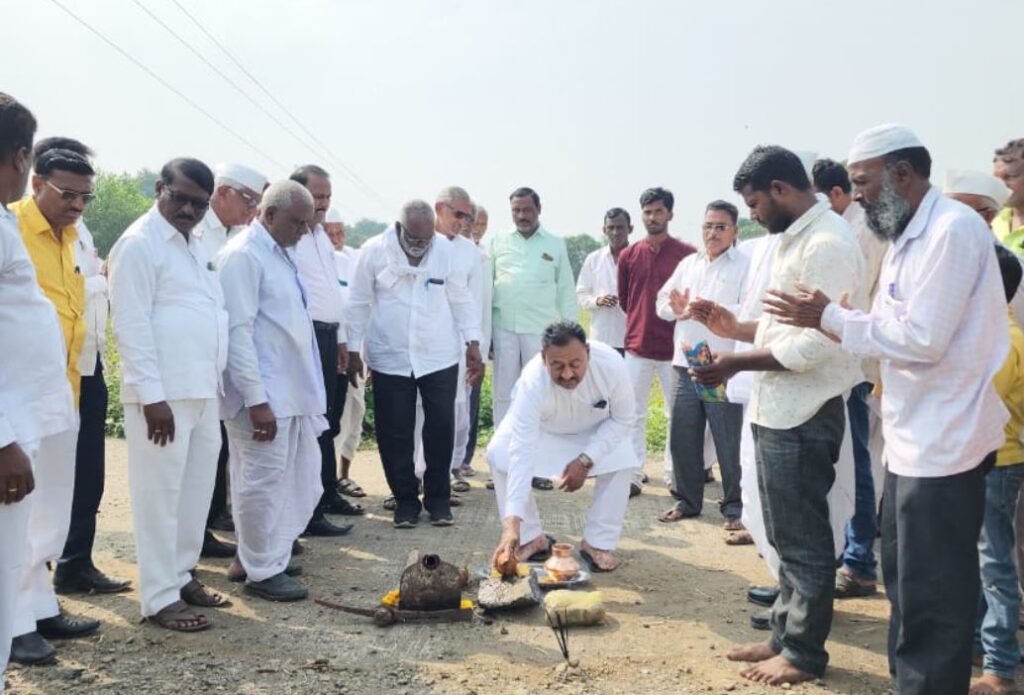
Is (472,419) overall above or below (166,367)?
below

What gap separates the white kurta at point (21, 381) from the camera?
3342 millimetres

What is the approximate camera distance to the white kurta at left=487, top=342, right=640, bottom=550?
598 centimetres

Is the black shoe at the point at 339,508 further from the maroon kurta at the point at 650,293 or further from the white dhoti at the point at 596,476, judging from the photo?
the maroon kurta at the point at 650,293

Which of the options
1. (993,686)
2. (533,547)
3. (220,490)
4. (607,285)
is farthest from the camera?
(607,285)

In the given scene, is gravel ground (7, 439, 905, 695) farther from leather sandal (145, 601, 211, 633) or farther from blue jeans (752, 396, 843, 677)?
blue jeans (752, 396, 843, 677)

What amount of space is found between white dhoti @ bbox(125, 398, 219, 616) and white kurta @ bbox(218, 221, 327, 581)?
426 millimetres

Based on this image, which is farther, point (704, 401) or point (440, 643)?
point (704, 401)

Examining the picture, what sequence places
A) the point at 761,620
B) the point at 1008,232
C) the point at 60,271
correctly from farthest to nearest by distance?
the point at 1008,232
the point at 761,620
the point at 60,271

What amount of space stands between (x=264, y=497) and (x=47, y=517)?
3.68ft

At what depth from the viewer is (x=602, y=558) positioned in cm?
605

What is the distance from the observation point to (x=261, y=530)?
542cm

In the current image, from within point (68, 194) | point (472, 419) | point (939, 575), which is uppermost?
point (68, 194)

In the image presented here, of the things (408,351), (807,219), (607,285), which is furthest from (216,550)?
(607,285)

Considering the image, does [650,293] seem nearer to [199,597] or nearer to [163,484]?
[199,597]
